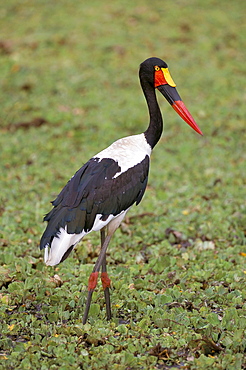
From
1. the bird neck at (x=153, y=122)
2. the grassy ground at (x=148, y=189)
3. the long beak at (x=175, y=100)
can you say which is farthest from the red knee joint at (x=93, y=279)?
the long beak at (x=175, y=100)

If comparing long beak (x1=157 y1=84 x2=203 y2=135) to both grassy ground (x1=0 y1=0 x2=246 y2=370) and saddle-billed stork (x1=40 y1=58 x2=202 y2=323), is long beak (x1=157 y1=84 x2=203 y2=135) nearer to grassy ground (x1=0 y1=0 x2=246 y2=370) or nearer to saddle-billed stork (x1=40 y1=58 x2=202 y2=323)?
saddle-billed stork (x1=40 y1=58 x2=202 y2=323)

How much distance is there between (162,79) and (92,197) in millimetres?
1199

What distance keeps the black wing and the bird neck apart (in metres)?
0.38

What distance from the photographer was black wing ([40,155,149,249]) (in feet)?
12.9

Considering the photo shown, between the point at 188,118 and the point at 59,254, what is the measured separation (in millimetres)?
1535

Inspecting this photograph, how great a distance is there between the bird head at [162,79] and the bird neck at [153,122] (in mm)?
64

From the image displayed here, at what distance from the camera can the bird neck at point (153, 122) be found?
4441 mm

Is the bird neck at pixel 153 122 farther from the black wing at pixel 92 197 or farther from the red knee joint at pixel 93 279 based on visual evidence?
the red knee joint at pixel 93 279

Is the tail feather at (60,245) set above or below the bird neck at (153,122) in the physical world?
below

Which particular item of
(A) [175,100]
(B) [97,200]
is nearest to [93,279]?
(B) [97,200]

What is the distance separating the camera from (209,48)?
11.7m

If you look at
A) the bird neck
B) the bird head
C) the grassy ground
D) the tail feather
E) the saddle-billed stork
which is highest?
the bird head

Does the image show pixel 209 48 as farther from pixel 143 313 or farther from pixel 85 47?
pixel 143 313

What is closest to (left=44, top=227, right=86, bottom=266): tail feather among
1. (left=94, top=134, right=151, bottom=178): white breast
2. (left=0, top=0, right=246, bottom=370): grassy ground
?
(left=0, top=0, right=246, bottom=370): grassy ground
